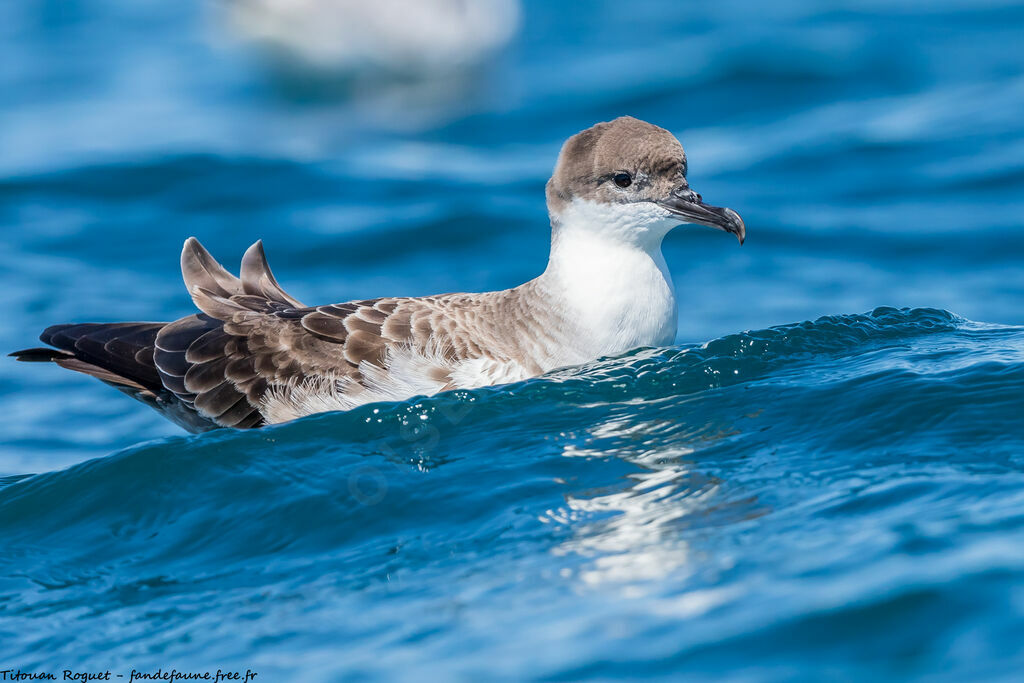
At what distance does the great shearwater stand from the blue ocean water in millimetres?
191

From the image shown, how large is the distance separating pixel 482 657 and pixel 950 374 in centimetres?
298

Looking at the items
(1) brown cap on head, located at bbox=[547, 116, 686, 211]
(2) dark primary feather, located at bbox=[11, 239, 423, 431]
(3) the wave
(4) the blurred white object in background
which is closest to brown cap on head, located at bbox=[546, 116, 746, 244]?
(1) brown cap on head, located at bbox=[547, 116, 686, 211]

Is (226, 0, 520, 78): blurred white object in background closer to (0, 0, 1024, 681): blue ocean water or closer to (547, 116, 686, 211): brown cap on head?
(0, 0, 1024, 681): blue ocean water

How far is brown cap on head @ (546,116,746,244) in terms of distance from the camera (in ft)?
20.6

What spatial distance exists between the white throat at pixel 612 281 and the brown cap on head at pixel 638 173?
0.06 metres

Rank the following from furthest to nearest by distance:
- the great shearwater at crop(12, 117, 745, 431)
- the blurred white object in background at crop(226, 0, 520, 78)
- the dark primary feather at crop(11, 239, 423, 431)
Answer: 1. the blurred white object in background at crop(226, 0, 520, 78)
2. the dark primary feather at crop(11, 239, 423, 431)
3. the great shearwater at crop(12, 117, 745, 431)

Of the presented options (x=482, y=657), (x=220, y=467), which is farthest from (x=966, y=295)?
(x=482, y=657)

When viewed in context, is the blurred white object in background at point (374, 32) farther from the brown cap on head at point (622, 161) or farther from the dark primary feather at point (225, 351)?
the brown cap on head at point (622, 161)

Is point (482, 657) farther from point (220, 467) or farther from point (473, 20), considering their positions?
point (473, 20)

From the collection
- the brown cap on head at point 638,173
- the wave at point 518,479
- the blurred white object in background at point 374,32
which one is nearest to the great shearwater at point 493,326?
the brown cap on head at point 638,173

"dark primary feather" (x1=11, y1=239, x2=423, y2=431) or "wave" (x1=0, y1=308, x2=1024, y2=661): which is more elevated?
"dark primary feather" (x1=11, y1=239, x2=423, y2=431)

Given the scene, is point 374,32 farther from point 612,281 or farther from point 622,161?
point 612,281

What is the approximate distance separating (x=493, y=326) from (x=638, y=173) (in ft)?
3.43

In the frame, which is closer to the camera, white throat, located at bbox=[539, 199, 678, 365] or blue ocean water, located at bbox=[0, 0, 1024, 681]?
blue ocean water, located at bbox=[0, 0, 1024, 681]
